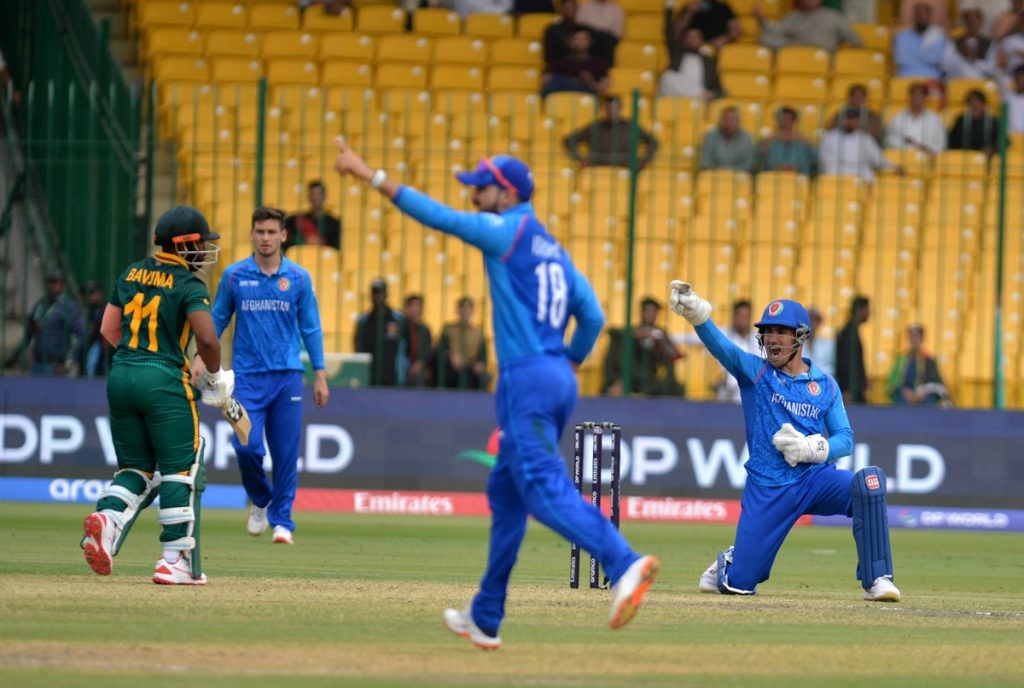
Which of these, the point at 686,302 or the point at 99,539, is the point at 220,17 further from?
the point at 99,539

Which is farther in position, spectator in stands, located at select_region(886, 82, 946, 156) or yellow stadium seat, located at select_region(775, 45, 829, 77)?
yellow stadium seat, located at select_region(775, 45, 829, 77)

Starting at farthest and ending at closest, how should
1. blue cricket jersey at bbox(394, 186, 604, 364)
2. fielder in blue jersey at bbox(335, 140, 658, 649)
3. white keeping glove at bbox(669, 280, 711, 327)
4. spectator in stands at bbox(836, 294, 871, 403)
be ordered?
spectator in stands at bbox(836, 294, 871, 403), white keeping glove at bbox(669, 280, 711, 327), blue cricket jersey at bbox(394, 186, 604, 364), fielder in blue jersey at bbox(335, 140, 658, 649)

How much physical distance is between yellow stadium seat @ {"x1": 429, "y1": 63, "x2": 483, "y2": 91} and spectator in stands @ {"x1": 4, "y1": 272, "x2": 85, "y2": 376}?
5.86m

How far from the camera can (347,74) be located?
2255cm

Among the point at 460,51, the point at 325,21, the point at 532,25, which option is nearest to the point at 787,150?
the point at 532,25

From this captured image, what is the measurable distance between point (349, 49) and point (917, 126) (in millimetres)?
7007

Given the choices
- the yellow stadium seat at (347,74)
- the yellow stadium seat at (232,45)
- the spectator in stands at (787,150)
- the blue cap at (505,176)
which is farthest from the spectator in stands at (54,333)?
the blue cap at (505,176)

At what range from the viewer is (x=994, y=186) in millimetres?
21938

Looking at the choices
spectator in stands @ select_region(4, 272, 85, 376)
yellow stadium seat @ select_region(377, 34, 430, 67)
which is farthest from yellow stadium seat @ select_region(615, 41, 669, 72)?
spectator in stands @ select_region(4, 272, 85, 376)

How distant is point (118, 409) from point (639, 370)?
9769mm

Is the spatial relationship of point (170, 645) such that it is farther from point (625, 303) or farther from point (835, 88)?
point (835, 88)

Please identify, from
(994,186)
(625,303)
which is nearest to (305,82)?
(625,303)

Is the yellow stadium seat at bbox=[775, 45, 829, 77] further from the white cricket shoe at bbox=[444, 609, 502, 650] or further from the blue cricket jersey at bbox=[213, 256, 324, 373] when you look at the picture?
the white cricket shoe at bbox=[444, 609, 502, 650]

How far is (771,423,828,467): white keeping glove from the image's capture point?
10.4 meters
